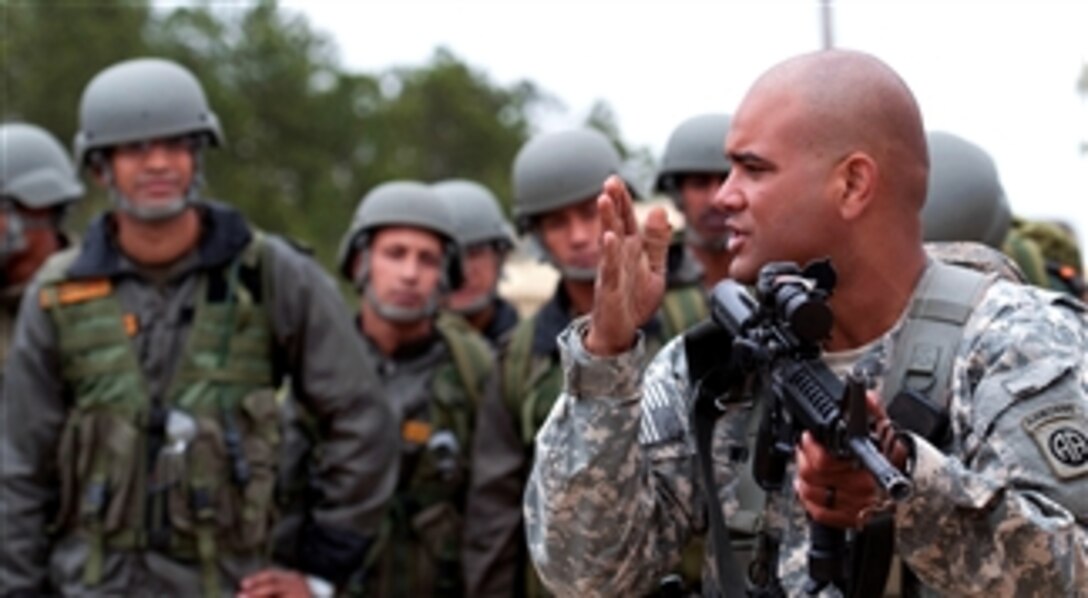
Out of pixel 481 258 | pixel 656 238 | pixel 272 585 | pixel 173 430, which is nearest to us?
pixel 656 238

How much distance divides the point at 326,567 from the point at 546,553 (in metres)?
2.72

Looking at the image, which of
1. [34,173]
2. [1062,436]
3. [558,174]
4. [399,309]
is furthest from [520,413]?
[1062,436]

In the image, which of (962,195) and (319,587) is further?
(319,587)

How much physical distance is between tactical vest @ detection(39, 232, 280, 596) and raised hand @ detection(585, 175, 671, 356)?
278 cm

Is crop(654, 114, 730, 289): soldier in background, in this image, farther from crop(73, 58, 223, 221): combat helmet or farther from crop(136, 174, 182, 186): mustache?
crop(136, 174, 182, 186): mustache

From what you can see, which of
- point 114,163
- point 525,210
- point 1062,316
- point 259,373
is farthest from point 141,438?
point 1062,316

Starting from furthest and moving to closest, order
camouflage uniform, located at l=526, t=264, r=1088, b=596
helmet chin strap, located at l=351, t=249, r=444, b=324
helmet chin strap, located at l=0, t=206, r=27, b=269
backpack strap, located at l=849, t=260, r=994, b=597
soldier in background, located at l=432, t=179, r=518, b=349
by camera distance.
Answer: soldier in background, located at l=432, t=179, r=518, b=349 → helmet chin strap, located at l=0, t=206, r=27, b=269 → helmet chin strap, located at l=351, t=249, r=444, b=324 → backpack strap, located at l=849, t=260, r=994, b=597 → camouflage uniform, located at l=526, t=264, r=1088, b=596

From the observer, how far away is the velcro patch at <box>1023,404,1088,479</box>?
3064mm

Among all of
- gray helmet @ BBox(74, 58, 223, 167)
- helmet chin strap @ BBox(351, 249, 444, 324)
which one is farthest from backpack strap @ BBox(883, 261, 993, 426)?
helmet chin strap @ BBox(351, 249, 444, 324)

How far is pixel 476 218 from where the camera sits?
363 inches

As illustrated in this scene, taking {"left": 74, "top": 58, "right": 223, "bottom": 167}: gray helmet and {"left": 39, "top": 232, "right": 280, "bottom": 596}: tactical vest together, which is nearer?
{"left": 39, "top": 232, "right": 280, "bottom": 596}: tactical vest

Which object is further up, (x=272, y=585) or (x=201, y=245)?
(x=201, y=245)

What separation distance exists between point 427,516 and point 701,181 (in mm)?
1600

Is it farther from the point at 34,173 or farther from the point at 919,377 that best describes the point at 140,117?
the point at 919,377
